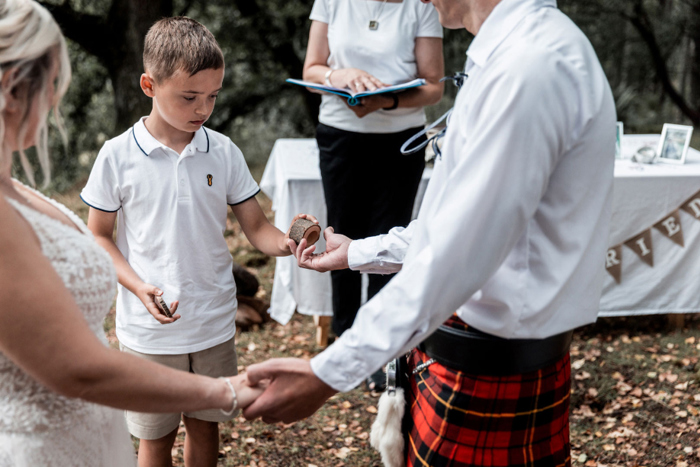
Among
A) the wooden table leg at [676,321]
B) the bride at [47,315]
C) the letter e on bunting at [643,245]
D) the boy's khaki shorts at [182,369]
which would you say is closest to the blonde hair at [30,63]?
the bride at [47,315]

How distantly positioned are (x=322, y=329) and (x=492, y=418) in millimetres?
2531

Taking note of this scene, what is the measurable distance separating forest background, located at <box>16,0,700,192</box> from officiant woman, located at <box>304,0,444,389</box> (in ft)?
16.1

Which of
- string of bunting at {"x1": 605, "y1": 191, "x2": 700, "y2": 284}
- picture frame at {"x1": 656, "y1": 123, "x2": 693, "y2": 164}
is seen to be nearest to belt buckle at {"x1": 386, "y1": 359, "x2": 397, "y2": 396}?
string of bunting at {"x1": 605, "y1": 191, "x2": 700, "y2": 284}

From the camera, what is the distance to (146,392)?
118cm

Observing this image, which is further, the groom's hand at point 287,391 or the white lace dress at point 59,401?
the groom's hand at point 287,391

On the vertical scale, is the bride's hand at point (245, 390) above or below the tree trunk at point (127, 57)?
above

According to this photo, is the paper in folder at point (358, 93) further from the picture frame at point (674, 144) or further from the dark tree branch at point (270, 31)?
the dark tree branch at point (270, 31)

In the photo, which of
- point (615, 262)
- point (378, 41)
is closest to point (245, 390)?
point (378, 41)

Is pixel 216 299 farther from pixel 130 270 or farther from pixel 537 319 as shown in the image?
pixel 537 319

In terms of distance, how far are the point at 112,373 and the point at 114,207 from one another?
86cm

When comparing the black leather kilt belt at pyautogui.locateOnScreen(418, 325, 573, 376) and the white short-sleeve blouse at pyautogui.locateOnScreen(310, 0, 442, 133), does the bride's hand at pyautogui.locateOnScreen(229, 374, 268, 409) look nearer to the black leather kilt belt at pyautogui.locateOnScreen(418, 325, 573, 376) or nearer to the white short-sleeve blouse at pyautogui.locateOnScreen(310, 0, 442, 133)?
the black leather kilt belt at pyautogui.locateOnScreen(418, 325, 573, 376)

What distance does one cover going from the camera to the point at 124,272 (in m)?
1.83

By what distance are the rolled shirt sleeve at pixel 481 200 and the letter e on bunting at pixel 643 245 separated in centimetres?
287

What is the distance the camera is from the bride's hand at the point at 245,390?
1.39m
